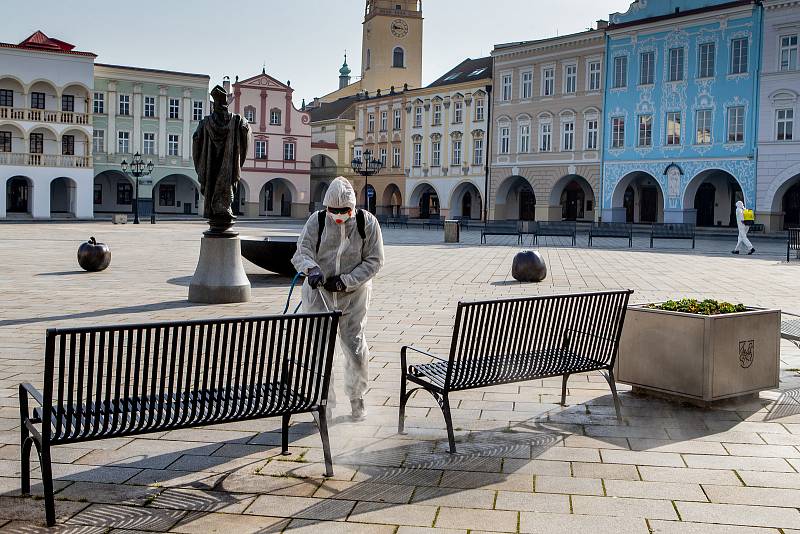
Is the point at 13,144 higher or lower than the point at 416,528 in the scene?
higher

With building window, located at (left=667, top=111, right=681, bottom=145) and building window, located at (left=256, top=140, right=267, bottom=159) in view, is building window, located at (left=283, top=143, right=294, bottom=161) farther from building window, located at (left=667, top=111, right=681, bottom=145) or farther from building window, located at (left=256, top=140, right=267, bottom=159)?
building window, located at (left=667, top=111, right=681, bottom=145)

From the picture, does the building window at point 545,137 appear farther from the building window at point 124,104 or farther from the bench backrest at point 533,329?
the bench backrest at point 533,329

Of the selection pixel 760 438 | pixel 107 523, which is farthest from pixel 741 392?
pixel 107 523

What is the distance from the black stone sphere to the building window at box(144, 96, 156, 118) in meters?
51.2

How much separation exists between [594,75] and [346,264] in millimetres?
45927

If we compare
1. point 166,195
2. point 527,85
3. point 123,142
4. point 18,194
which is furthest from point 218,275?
point 166,195

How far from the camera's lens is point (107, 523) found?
415cm

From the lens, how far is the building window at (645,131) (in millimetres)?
46531

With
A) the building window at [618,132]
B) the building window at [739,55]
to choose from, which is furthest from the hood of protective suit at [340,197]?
the building window at [618,132]

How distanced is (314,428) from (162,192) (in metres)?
62.7

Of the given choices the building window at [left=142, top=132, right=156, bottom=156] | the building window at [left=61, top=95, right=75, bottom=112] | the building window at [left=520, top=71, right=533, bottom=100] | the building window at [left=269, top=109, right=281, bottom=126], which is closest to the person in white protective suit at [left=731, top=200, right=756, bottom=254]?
the building window at [left=520, top=71, right=533, bottom=100]

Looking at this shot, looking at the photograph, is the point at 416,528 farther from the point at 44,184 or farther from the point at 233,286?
the point at 44,184

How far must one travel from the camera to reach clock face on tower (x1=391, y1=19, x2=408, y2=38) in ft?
271

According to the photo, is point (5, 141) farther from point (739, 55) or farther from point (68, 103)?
point (739, 55)
